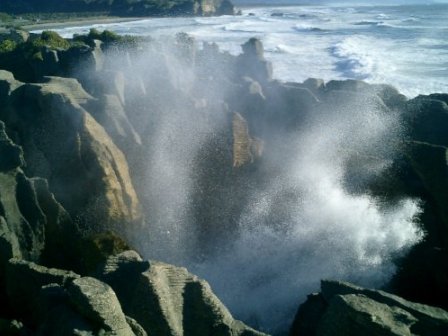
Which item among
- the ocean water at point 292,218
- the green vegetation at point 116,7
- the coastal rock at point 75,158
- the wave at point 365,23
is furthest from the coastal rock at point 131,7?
the coastal rock at point 75,158

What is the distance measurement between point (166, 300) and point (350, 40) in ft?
159

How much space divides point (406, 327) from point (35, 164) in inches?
296

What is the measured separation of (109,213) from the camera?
9.98 meters

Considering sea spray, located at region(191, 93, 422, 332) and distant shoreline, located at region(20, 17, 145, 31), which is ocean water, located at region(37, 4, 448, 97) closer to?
distant shoreline, located at region(20, 17, 145, 31)

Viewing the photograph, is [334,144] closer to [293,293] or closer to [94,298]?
[293,293]

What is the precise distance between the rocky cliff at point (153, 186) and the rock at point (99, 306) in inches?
0.6

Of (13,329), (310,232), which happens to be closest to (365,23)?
(310,232)

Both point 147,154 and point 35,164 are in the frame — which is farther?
point 147,154

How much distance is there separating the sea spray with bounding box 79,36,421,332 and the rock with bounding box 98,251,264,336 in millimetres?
3147

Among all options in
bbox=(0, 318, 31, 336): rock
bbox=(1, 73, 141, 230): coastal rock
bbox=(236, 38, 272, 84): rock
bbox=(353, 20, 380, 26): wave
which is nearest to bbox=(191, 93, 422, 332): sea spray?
bbox=(1, 73, 141, 230): coastal rock

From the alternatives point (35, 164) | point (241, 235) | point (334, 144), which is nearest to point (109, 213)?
point (35, 164)

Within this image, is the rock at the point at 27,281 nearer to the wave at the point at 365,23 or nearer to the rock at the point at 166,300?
the rock at the point at 166,300

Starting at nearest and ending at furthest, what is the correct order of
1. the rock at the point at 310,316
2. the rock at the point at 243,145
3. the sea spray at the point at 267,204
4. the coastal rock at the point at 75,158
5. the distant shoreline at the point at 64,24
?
the rock at the point at 310,316, the coastal rock at the point at 75,158, the sea spray at the point at 267,204, the rock at the point at 243,145, the distant shoreline at the point at 64,24

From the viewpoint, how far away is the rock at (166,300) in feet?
20.8
